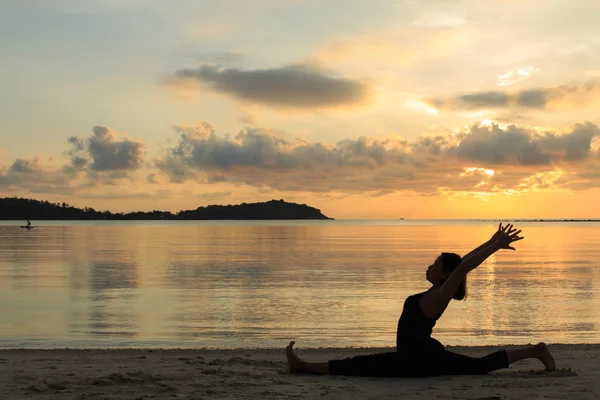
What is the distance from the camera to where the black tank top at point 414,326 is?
9195 millimetres

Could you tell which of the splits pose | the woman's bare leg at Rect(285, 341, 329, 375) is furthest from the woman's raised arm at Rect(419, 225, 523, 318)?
the woman's bare leg at Rect(285, 341, 329, 375)

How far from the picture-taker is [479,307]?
24547 millimetres

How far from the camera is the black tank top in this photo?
920 centimetres

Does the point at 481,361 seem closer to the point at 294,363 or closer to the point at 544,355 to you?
the point at 544,355

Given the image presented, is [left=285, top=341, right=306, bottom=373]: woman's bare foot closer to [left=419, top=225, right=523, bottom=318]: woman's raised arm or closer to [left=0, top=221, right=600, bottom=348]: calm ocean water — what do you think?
[left=419, top=225, right=523, bottom=318]: woman's raised arm

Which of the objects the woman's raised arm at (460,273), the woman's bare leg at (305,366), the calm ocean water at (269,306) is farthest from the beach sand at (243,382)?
the calm ocean water at (269,306)

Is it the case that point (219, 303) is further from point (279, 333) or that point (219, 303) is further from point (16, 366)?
point (16, 366)

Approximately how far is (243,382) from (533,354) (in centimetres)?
433

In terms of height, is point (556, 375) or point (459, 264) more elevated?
point (459, 264)

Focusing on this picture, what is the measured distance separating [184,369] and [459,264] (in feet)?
17.2

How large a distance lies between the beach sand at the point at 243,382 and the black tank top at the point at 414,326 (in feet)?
1.99

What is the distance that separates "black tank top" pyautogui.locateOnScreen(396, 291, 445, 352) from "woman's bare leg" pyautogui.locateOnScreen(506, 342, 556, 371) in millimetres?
1212

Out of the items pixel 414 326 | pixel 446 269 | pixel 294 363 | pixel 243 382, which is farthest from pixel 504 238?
pixel 243 382

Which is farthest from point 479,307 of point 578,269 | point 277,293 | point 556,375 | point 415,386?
point 578,269
